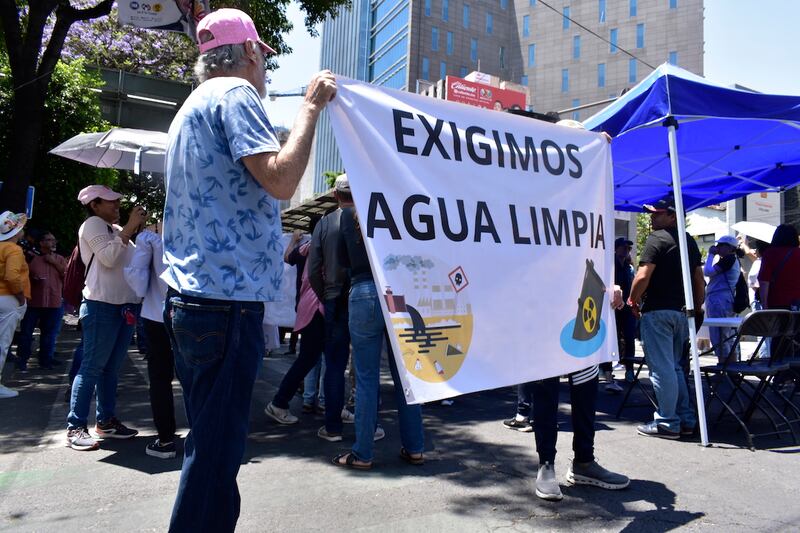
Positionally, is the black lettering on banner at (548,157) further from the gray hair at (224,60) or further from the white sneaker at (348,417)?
the white sneaker at (348,417)

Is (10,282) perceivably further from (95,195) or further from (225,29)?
(225,29)

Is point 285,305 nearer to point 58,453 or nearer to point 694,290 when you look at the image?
point 58,453

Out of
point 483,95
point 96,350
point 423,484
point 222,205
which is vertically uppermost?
point 483,95

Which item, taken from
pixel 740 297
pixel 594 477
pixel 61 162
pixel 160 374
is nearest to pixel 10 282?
pixel 160 374

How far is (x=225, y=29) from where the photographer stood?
2.10 metres

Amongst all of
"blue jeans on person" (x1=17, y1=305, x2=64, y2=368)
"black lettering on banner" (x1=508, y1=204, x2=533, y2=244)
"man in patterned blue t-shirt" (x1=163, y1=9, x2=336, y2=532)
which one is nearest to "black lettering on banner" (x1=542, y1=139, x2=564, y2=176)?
"black lettering on banner" (x1=508, y1=204, x2=533, y2=244)

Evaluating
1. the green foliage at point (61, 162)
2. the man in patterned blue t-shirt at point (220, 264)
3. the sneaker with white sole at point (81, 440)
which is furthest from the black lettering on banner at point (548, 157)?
the green foliage at point (61, 162)

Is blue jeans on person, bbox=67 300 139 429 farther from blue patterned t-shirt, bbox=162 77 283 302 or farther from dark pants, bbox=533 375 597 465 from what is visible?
dark pants, bbox=533 375 597 465

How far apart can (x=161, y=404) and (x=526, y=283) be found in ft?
8.93

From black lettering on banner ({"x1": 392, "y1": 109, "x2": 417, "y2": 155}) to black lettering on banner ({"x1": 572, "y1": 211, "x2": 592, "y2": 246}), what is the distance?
1.15 metres

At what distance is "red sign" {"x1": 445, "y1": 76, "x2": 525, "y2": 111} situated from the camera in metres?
46.8

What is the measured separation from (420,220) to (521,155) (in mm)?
830

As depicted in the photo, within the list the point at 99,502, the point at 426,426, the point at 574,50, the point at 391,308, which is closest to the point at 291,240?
the point at 426,426

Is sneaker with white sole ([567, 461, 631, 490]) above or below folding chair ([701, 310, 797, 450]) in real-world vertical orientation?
below
